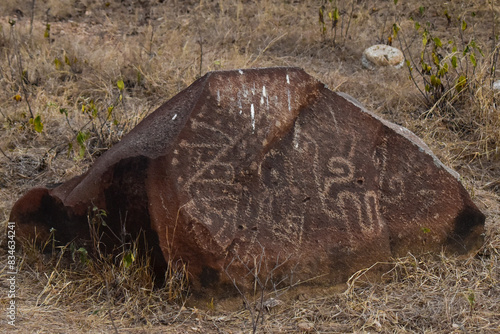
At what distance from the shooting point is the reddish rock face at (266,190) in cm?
251

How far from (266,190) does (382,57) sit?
10.7 ft

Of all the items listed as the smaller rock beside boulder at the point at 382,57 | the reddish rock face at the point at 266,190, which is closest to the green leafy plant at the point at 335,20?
the smaller rock beside boulder at the point at 382,57

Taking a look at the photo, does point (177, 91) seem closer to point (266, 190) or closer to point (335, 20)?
point (335, 20)

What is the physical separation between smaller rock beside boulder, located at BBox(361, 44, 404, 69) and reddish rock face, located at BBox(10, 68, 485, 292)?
Result: 8.97ft

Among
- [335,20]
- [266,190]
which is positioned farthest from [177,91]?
[266,190]

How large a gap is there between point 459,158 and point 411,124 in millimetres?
466

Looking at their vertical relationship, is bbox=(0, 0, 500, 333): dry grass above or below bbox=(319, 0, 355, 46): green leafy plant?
below

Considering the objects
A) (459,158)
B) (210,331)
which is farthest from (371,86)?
(210,331)

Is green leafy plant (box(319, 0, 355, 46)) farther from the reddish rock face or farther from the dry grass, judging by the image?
the reddish rock face

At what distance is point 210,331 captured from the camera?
2.44m

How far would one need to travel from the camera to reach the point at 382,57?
5.52m

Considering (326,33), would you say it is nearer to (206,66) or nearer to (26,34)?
(206,66)

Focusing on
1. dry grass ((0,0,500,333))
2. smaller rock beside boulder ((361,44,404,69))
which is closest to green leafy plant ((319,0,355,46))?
dry grass ((0,0,500,333))

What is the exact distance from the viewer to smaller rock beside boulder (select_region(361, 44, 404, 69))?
5506mm
